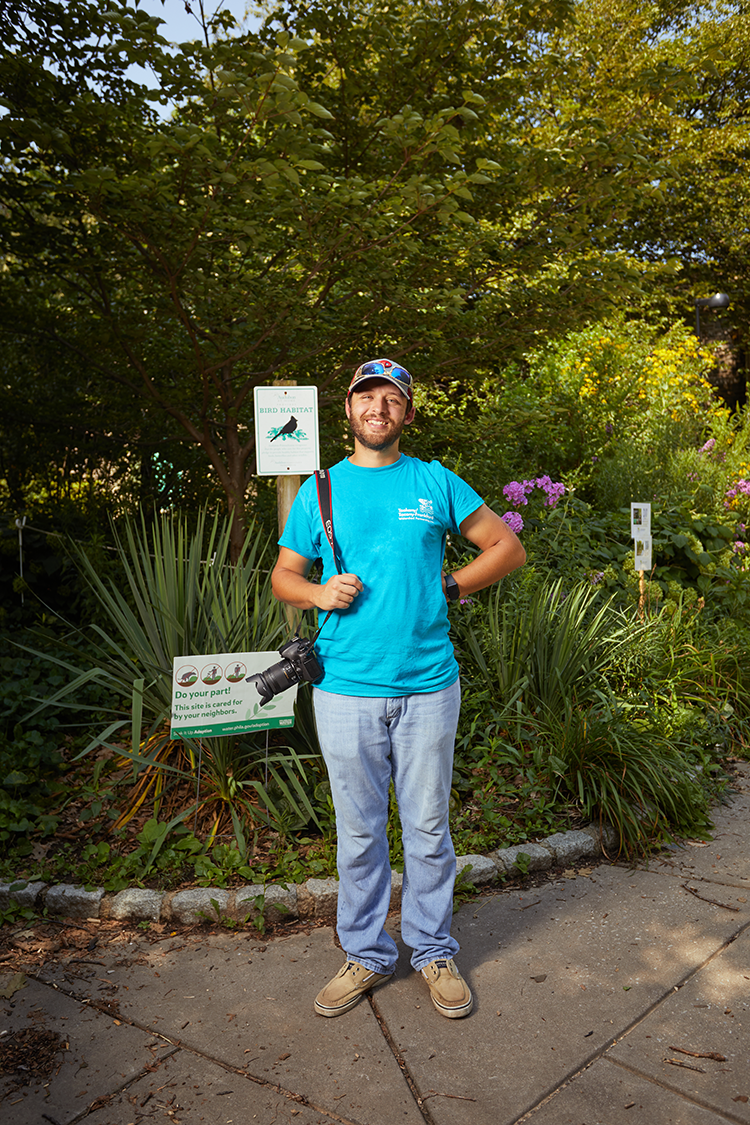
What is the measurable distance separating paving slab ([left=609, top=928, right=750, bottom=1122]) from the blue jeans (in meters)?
0.66

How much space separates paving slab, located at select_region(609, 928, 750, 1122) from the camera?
2.31 m

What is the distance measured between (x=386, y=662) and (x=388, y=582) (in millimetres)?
248

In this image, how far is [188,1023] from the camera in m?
2.67

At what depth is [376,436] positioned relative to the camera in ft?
8.70

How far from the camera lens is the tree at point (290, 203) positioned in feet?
14.4

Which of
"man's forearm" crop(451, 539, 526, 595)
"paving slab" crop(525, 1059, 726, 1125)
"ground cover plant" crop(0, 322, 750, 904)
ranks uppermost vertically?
"man's forearm" crop(451, 539, 526, 595)

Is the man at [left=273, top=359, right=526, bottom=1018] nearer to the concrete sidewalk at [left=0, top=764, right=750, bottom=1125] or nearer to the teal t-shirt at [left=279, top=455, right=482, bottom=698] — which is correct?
the teal t-shirt at [left=279, top=455, right=482, bottom=698]

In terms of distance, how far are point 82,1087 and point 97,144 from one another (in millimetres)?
4782

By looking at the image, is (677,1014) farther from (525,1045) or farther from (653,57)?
(653,57)

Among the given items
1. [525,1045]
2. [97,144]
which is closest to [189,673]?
[525,1045]

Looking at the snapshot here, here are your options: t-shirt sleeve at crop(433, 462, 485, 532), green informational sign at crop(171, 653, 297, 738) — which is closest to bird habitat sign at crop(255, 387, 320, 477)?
green informational sign at crop(171, 653, 297, 738)

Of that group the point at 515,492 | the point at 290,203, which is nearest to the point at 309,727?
the point at 515,492

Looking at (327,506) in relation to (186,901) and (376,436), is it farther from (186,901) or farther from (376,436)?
(186,901)

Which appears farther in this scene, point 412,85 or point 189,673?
point 412,85
